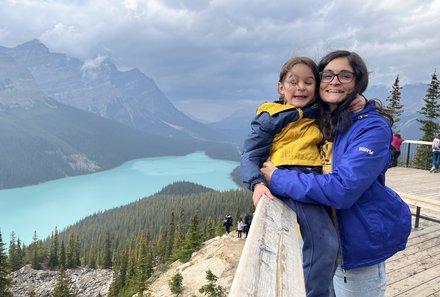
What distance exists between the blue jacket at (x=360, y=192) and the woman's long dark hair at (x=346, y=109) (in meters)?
0.06

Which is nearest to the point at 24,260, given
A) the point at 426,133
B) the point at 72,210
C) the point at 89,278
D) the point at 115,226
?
the point at 89,278

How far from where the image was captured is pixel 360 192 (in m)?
2.07

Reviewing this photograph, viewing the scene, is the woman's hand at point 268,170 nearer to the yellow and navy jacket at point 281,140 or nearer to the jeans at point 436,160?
the yellow and navy jacket at point 281,140

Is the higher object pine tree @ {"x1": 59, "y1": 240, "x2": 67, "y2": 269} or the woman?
the woman

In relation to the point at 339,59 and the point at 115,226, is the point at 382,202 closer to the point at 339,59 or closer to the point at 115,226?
the point at 339,59

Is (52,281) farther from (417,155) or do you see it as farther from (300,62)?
(300,62)

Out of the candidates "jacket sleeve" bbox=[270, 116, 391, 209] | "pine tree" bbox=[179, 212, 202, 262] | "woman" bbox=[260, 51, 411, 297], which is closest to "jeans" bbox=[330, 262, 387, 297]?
"woman" bbox=[260, 51, 411, 297]

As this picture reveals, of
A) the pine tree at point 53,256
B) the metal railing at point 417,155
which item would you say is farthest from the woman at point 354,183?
the pine tree at point 53,256

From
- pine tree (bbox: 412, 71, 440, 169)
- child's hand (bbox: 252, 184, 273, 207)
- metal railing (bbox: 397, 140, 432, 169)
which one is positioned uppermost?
pine tree (bbox: 412, 71, 440, 169)

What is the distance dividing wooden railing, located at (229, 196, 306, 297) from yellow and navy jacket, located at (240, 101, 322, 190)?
277 millimetres

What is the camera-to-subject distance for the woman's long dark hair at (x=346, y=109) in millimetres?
2293

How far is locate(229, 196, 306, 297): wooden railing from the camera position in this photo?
1.37 meters

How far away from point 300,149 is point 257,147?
0.29m

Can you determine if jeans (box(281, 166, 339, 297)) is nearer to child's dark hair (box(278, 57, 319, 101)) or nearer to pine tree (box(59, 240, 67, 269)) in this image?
child's dark hair (box(278, 57, 319, 101))
